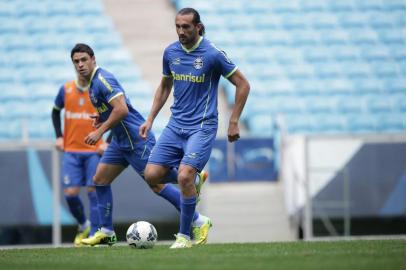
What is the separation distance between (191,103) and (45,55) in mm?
11544

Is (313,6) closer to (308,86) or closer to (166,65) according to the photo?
(308,86)

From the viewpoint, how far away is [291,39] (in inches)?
813

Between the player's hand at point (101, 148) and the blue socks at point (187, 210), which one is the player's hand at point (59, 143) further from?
the blue socks at point (187, 210)

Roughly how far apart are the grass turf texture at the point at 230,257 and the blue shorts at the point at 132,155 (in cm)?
106

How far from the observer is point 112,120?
9312 mm

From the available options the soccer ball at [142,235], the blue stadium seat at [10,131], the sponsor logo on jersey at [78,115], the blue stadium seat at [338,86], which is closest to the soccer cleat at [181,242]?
the soccer ball at [142,235]

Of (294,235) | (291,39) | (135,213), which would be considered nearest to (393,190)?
(294,235)

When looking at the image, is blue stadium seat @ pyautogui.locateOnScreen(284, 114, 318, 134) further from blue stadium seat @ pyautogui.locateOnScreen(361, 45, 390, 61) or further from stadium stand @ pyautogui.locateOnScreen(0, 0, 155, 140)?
blue stadium seat @ pyautogui.locateOnScreen(361, 45, 390, 61)

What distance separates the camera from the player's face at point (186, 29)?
8.60 m

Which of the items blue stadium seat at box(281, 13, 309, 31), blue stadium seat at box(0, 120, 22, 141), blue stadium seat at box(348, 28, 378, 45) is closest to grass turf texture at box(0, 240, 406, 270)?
blue stadium seat at box(0, 120, 22, 141)

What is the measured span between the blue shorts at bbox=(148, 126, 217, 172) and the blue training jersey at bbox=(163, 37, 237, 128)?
0.07 metres

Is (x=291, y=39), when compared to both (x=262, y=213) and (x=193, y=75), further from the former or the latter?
(x=193, y=75)

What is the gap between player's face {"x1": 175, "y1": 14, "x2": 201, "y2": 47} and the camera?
339 inches

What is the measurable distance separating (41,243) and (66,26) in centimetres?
757
